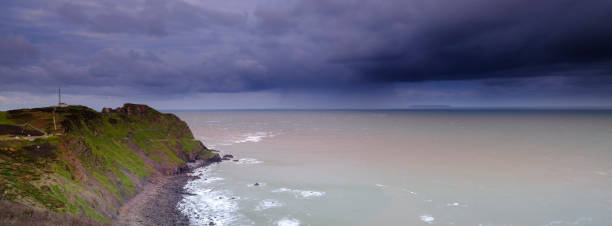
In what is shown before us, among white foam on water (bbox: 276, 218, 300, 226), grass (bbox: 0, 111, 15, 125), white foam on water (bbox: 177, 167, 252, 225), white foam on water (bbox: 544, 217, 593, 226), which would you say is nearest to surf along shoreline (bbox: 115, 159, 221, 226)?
white foam on water (bbox: 177, 167, 252, 225)

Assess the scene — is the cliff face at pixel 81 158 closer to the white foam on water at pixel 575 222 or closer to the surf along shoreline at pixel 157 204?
the surf along shoreline at pixel 157 204

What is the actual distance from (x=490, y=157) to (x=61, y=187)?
279ft

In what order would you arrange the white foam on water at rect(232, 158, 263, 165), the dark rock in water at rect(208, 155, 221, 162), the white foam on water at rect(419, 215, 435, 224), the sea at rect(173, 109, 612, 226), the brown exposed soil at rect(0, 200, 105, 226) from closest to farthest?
1. the brown exposed soil at rect(0, 200, 105, 226)
2. the white foam on water at rect(419, 215, 435, 224)
3. the sea at rect(173, 109, 612, 226)
4. the white foam on water at rect(232, 158, 263, 165)
5. the dark rock in water at rect(208, 155, 221, 162)

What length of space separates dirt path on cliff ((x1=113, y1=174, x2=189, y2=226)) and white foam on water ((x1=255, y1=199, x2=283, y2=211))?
979cm

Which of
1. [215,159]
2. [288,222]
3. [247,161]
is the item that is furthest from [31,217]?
[247,161]

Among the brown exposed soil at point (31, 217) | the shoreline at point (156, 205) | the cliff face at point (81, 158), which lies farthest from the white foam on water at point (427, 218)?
the cliff face at point (81, 158)

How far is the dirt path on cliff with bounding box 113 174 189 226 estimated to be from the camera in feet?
104

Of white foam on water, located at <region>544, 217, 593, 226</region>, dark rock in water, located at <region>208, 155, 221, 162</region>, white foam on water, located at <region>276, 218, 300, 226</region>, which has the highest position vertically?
dark rock in water, located at <region>208, 155, 221, 162</region>

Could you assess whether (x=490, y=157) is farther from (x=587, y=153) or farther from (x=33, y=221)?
(x=33, y=221)

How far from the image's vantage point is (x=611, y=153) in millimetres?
75875

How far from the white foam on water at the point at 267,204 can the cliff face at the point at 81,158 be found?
16970mm

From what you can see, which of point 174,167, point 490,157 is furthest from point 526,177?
point 174,167

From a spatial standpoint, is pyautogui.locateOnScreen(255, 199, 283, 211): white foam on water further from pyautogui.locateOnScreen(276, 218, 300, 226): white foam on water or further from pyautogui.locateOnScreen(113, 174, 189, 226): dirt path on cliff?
pyautogui.locateOnScreen(113, 174, 189, 226): dirt path on cliff

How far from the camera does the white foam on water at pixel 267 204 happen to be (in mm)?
39125
